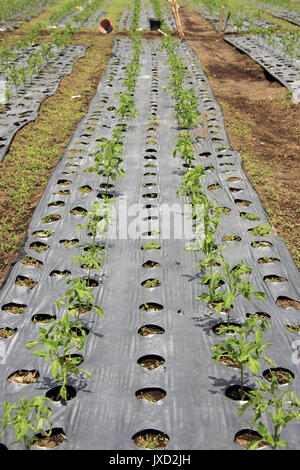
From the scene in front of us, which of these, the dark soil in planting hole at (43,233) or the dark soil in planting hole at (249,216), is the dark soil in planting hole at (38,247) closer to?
the dark soil in planting hole at (43,233)

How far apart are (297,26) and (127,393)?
1870 cm

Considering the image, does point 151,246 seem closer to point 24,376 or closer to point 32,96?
point 24,376

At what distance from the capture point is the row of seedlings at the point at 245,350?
→ 2064 millimetres

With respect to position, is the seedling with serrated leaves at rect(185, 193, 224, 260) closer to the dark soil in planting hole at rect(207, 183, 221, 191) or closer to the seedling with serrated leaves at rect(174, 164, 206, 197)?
the seedling with serrated leaves at rect(174, 164, 206, 197)

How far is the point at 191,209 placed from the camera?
15.0ft

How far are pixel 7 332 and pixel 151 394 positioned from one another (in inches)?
47.5

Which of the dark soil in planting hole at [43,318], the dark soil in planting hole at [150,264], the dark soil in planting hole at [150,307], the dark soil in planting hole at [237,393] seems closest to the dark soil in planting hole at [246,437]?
the dark soil in planting hole at [237,393]

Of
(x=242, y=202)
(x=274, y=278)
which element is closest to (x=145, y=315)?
(x=274, y=278)

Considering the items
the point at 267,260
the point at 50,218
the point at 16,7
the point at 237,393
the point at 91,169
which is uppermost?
the point at 16,7

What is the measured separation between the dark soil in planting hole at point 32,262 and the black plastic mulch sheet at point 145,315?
0.05m

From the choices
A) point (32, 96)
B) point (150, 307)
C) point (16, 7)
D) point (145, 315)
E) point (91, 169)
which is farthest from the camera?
point (16, 7)

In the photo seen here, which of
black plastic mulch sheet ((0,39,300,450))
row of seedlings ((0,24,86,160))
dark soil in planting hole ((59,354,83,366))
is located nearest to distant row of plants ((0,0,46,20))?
row of seedlings ((0,24,86,160))

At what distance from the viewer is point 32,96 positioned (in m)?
8.41
